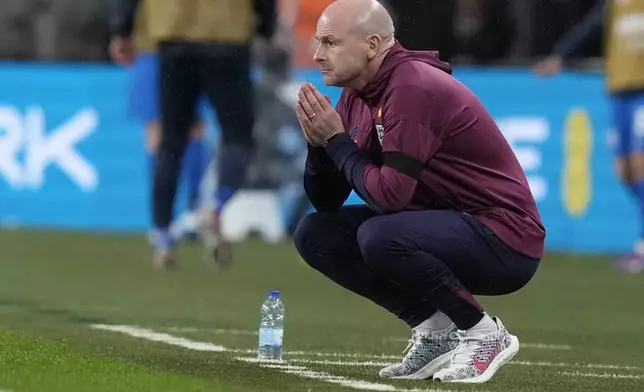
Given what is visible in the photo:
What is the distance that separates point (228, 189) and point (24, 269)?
4.89 ft

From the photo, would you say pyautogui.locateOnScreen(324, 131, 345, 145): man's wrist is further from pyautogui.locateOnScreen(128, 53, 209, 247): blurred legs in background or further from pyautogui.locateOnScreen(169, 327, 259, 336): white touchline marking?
pyautogui.locateOnScreen(128, 53, 209, 247): blurred legs in background

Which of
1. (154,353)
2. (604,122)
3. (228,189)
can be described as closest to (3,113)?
(228,189)

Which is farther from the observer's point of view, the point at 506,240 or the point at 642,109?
the point at 642,109

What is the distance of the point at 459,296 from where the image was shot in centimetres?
542

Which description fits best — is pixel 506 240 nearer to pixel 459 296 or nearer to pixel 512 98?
pixel 459 296

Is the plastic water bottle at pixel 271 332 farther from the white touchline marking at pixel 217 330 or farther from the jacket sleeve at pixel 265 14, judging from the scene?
the jacket sleeve at pixel 265 14

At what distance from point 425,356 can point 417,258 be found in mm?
479

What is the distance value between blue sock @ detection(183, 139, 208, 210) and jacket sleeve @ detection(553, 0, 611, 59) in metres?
3.04

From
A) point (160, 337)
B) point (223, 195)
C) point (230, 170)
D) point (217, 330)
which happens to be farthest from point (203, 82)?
point (160, 337)

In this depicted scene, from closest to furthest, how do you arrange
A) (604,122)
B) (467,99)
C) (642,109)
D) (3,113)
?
(467,99) → (642,109) → (604,122) → (3,113)

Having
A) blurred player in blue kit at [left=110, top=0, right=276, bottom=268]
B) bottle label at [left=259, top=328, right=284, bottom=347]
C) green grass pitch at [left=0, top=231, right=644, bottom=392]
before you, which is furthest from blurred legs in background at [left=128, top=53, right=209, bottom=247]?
bottle label at [left=259, top=328, right=284, bottom=347]

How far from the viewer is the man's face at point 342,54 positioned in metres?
5.52

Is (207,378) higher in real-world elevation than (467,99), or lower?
lower

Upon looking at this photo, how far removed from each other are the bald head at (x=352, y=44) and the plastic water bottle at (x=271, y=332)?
97 cm
